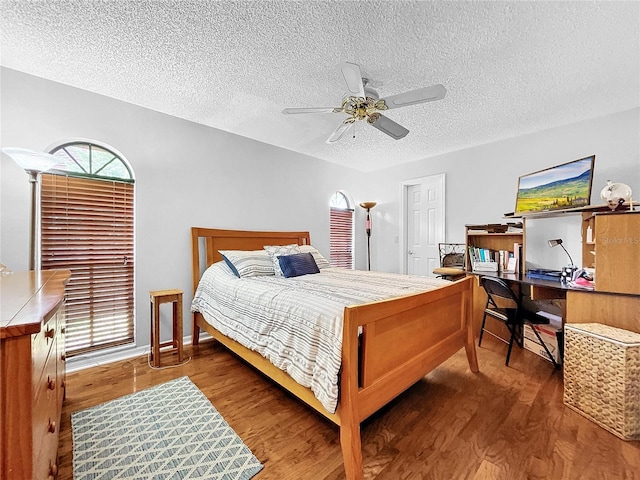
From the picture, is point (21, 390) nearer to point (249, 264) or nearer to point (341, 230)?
point (249, 264)

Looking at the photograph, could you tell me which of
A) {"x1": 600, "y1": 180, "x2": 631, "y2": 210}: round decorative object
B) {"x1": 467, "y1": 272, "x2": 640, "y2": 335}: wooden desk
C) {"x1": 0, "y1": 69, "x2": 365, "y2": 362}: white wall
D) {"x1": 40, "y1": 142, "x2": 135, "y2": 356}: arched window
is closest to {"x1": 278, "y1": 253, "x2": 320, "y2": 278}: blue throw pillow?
{"x1": 0, "y1": 69, "x2": 365, "y2": 362}: white wall

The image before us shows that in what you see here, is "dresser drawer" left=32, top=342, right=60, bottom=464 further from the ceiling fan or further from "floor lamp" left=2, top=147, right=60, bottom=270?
the ceiling fan

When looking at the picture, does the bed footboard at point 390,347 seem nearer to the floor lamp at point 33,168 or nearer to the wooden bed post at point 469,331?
the wooden bed post at point 469,331

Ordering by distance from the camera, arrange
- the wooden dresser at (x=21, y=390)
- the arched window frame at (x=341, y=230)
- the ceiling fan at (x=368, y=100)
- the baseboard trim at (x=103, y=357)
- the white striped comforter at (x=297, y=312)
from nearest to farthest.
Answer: the wooden dresser at (x=21, y=390)
the white striped comforter at (x=297, y=312)
the ceiling fan at (x=368, y=100)
the baseboard trim at (x=103, y=357)
the arched window frame at (x=341, y=230)

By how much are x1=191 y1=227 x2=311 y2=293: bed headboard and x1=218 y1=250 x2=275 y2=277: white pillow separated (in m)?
0.29

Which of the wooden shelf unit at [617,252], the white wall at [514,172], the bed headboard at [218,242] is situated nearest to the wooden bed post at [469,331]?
the wooden shelf unit at [617,252]

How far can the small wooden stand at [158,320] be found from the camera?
8.17ft

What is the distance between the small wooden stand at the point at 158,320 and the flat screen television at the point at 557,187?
151 inches

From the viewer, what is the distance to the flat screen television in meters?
2.60

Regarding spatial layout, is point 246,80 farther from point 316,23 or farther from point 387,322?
point 387,322

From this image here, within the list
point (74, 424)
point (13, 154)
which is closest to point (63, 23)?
point (13, 154)

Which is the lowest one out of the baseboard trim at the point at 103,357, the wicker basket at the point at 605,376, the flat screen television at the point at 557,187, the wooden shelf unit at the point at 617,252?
the baseboard trim at the point at 103,357

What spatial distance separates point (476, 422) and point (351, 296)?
43.4 inches

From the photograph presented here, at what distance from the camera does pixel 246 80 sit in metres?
2.28
